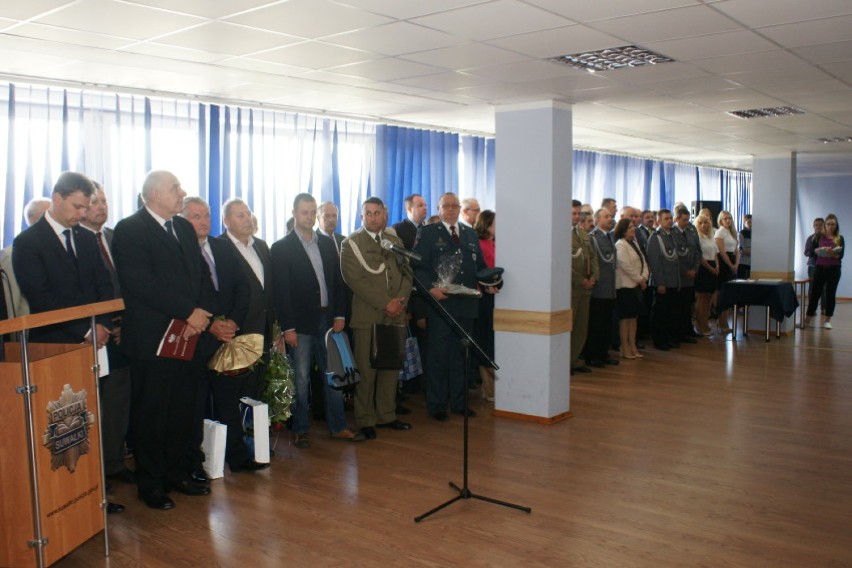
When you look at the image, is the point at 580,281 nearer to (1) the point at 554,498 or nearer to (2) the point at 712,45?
(2) the point at 712,45

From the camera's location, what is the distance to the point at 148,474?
4.25 meters

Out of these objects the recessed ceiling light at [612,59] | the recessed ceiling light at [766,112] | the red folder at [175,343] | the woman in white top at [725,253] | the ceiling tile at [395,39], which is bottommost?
the red folder at [175,343]

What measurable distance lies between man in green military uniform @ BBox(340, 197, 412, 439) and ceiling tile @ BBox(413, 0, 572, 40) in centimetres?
174

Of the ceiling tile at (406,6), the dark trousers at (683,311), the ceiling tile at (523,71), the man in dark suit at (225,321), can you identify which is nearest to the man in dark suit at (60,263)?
the man in dark suit at (225,321)

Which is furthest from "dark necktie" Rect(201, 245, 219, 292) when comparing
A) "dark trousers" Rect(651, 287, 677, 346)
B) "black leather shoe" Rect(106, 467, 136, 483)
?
"dark trousers" Rect(651, 287, 677, 346)

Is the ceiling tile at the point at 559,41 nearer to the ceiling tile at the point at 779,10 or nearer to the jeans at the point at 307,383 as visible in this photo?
the ceiling tile at the point at 779,10

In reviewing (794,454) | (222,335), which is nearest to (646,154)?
(794,454)

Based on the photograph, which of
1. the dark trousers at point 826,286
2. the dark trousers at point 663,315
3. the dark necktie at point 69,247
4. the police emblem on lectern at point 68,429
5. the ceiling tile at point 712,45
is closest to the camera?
the police emblem on lectern at point 68,429

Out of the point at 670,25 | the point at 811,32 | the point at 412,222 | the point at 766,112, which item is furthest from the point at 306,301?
the point at 766,112

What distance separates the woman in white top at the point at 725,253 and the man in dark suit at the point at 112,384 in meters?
8.57

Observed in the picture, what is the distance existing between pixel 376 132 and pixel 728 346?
17.1ft

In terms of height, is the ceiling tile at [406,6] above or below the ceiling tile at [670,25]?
below

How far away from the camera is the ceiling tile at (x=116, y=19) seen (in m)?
3.67

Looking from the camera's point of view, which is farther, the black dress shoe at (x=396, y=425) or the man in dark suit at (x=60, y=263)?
the black dress shoe at (x=396, y=425)
